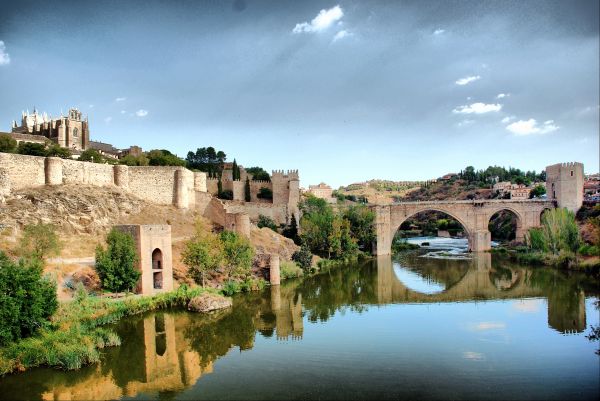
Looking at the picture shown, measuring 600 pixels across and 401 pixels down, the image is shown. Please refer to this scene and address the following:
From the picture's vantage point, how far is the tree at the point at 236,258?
2220 cm

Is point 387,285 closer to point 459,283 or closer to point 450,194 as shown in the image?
point 459,283

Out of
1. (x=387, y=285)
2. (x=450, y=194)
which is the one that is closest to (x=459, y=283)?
(x=387, y=285)

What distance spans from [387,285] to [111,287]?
13.7 m

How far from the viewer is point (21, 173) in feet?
74.1

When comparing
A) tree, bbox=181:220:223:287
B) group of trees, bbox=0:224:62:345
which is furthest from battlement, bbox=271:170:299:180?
group of trees, bbox=0:224:62:345

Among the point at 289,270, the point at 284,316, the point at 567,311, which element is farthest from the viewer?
the point at 289,270

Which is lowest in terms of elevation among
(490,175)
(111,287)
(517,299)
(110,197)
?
(517,299)

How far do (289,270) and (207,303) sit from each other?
324 inches

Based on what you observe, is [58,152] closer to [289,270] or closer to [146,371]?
[289,270]

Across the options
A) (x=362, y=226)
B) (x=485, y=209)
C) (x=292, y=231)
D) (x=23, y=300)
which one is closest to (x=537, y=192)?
(x=485, y=209)

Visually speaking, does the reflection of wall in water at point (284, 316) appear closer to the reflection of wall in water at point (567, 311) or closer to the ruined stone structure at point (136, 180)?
the ruined stone structure at point (136, 180)

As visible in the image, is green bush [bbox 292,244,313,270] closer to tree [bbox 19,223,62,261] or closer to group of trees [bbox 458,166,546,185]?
tree [bbox 19,223,62,261]

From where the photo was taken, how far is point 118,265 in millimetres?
17453

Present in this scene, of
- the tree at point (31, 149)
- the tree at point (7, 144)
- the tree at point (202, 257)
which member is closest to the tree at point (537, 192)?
the tree at point (202, 257)
